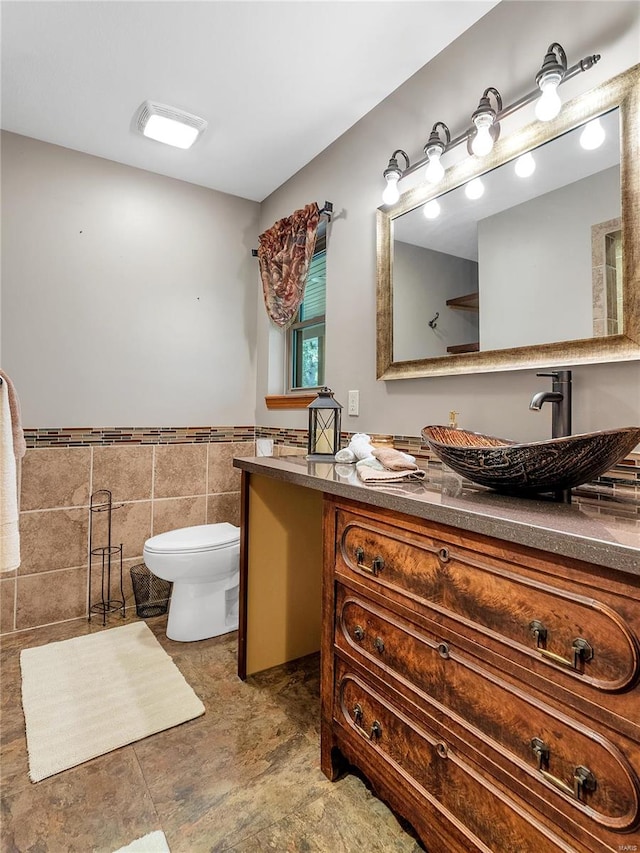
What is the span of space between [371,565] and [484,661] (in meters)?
0.36

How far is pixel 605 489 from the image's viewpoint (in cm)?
125

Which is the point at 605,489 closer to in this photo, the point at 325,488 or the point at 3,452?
the point at 325,488

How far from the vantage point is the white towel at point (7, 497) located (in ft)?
5.11

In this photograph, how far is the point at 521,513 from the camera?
0.90 meters

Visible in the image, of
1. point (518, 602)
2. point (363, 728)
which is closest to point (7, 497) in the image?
point (363, 728)

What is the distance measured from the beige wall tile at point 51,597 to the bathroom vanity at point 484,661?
5.49 feet

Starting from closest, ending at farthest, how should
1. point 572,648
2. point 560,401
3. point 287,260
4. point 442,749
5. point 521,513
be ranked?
point 572,648 → point 521,513 → point 442,749 → point 560,401 → point 287,260

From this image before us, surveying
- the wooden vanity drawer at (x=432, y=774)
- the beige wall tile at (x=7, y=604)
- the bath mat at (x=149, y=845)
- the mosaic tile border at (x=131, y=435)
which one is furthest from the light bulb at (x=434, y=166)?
the beige wall tile at (x=7, y=604)

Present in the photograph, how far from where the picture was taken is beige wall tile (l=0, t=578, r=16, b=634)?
2.23 metres

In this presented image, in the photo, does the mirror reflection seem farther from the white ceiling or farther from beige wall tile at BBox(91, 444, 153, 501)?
beige wall tile at BBox(91, 444, 153, 501)

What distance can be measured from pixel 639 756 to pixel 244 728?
1.31 m

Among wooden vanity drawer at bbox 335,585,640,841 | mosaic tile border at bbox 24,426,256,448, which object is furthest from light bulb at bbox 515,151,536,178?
mosaic tile border at bbox 24,426,256,448

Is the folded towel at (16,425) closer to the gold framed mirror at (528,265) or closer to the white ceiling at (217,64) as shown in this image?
the white ceiling at (217,64)

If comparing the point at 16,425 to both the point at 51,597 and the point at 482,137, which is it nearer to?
the point at 51,597
